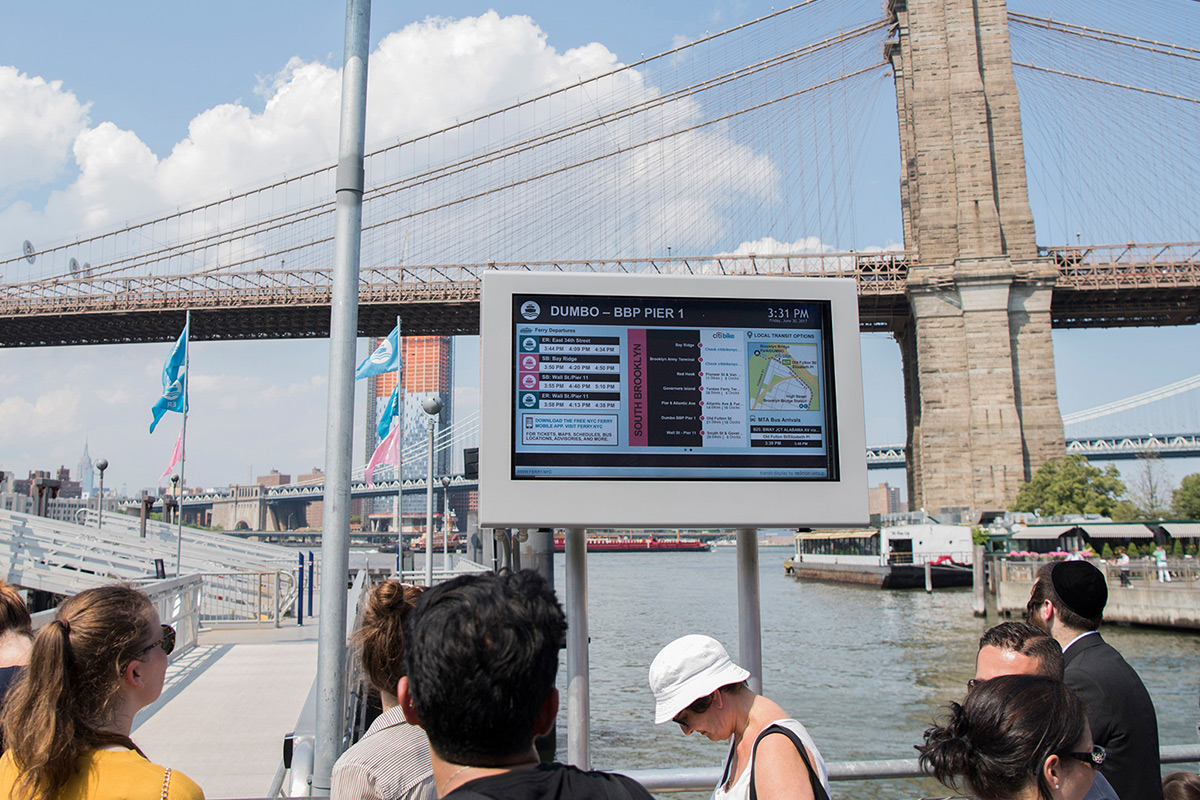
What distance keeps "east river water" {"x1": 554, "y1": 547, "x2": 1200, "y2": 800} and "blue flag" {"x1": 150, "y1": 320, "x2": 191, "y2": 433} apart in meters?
8.40

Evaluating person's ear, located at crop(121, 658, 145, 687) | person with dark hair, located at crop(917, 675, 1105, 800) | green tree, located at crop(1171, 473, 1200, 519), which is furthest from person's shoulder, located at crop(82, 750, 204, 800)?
green tree, located at crop(1171, 473, 1200, 519)

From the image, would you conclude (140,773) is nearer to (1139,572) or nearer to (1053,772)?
(1053,772)

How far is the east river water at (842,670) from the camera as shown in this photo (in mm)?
11195

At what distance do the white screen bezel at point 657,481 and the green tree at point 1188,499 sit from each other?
7017 cm

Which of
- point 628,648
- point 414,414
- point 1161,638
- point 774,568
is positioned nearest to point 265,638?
point 628,648

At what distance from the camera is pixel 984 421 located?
3959 cm

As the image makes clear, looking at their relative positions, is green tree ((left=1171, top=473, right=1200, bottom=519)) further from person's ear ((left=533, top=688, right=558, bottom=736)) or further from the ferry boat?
person's ear ((left=533, top=688, right=558, bottom=736))

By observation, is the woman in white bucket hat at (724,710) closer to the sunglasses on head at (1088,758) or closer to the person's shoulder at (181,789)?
the sunglasses on head at (1088,758)

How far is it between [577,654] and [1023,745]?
1.26 m

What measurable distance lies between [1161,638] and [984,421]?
1885cm

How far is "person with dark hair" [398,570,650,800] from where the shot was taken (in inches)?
54.0

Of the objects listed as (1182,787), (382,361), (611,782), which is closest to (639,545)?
(382,361)

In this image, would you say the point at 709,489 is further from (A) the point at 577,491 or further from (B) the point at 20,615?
(B) the point at 20,615

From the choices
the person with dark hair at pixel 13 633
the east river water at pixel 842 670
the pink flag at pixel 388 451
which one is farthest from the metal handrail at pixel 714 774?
the pink flag at pixel 388 451
